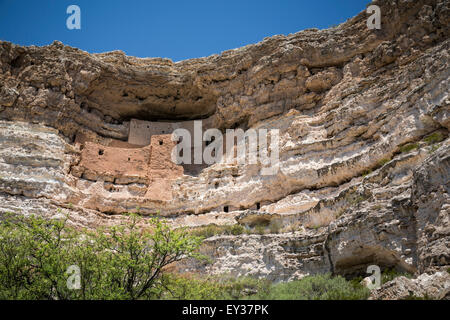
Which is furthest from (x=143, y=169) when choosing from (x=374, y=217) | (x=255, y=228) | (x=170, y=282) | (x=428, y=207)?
(x=428, y=207)

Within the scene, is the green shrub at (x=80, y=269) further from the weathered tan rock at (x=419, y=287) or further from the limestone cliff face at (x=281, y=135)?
the weathered tan rock at (x=419, y=287)

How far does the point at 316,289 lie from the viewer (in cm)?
1038

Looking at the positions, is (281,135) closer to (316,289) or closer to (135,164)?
(135,164)

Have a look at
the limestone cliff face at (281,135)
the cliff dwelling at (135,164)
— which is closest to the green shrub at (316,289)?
the limestone cliff face at (281,135)

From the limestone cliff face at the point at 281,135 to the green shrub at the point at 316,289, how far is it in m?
0.82

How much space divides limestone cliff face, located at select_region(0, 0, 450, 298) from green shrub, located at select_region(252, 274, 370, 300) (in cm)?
82

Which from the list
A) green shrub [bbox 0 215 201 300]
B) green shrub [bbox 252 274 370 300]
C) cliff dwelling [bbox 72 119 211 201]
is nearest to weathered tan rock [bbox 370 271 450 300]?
green shrub [bbox 252 274 370 300]

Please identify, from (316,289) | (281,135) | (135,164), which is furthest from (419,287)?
(135,164)

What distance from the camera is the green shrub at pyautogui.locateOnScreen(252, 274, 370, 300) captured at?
9.34m

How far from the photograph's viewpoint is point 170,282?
35.2ft

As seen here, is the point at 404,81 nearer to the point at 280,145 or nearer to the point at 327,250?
the point at 280,145

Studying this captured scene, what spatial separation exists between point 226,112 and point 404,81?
32.6ft

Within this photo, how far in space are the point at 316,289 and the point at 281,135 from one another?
446 inches

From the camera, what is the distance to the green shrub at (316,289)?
934 cm
